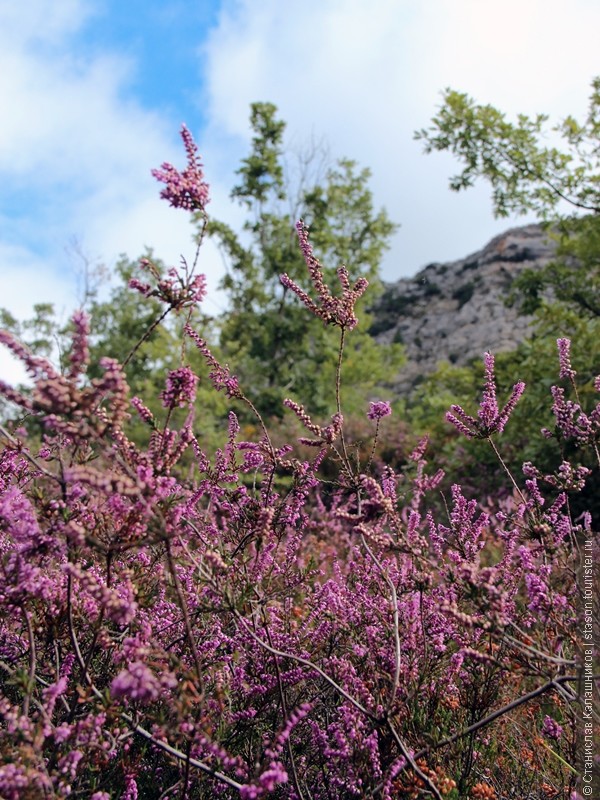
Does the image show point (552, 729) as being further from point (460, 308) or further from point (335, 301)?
point (460, 308)

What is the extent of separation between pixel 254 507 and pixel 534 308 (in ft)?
32.9

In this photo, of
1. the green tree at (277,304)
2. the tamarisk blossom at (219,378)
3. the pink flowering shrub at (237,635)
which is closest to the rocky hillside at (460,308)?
the green tree at (277,304)

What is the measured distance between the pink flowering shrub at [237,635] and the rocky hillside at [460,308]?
35.3 m

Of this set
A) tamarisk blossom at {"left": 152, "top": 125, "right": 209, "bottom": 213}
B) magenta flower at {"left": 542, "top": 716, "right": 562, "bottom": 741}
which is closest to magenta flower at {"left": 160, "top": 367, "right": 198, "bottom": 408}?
tamarisk blossom at {"left": 152, "top": 125, "right": 209, "bottom": 213}

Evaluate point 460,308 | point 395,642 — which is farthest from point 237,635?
point 460,308

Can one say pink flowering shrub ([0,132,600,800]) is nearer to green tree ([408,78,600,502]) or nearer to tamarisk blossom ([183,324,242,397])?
tamarisk blossom ([183,324,242,397])

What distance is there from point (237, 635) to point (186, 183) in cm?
174

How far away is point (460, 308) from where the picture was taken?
49.7 meters

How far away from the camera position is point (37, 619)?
85.4 inches

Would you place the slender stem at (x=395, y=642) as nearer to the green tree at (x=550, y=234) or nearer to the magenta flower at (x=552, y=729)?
the magenta flower at (x=552, y=729)

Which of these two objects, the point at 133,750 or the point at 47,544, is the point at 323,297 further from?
the point at 133,750

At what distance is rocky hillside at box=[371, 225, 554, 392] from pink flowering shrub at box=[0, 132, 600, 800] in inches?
1389

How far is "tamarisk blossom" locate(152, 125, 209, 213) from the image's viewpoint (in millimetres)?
2072

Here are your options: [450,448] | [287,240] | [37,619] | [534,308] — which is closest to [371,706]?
[37,619]
